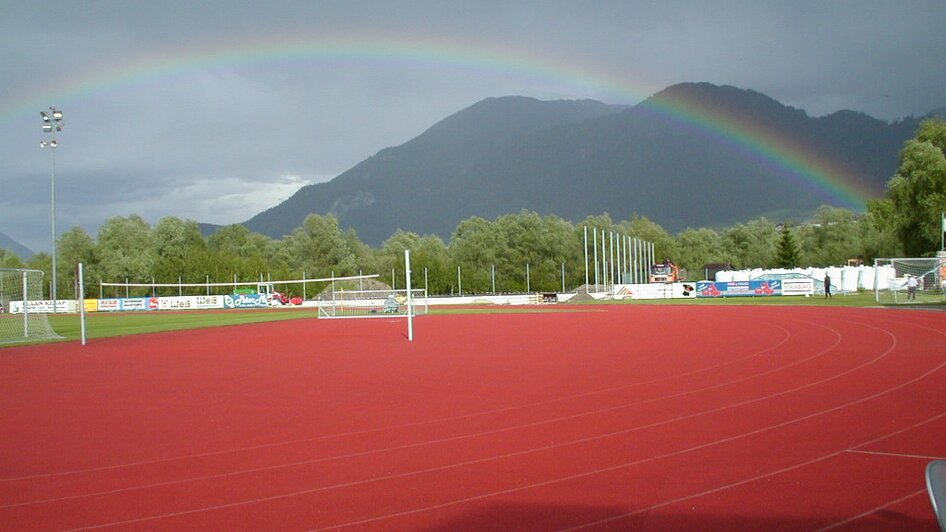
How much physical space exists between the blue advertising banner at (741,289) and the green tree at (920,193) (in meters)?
17.3

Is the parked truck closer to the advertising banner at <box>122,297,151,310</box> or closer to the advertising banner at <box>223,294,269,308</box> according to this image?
the advertising banner at <box>223,294,269,308</box>

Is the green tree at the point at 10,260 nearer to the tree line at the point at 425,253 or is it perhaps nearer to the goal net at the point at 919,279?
the tree line at the point at 425,253

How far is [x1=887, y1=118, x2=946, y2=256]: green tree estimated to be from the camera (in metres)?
69.9

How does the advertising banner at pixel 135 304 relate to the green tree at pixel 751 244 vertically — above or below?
below

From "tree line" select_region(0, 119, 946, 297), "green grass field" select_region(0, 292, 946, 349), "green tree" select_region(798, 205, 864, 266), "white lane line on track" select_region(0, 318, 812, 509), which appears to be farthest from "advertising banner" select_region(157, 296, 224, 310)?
"green tree" select_region(798, 205, 864, 266)

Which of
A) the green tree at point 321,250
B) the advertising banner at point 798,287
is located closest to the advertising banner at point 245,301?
the green tree at point 321,250

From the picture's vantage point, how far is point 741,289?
2601 inches

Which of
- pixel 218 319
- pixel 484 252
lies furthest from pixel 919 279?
pixel 484 252

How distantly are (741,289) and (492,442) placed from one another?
200 ft

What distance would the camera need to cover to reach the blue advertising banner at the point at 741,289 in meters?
65.1

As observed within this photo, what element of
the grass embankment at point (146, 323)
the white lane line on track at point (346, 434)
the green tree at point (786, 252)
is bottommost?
the grass embankment at point (146, 323)

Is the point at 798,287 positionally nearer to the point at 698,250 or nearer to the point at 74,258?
the point at 698,250

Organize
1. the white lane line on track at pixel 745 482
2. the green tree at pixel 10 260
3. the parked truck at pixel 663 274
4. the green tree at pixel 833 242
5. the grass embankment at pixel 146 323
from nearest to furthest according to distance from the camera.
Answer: the white lane line on track at pixel 745 482 < the grass embankment at pixel 146 323 < the parked truck at pixel 663 274 < the green tree at pixel 833 242 < the green tree at pixel 10 260

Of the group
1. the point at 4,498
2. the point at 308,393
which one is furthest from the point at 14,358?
the point at 4,498
